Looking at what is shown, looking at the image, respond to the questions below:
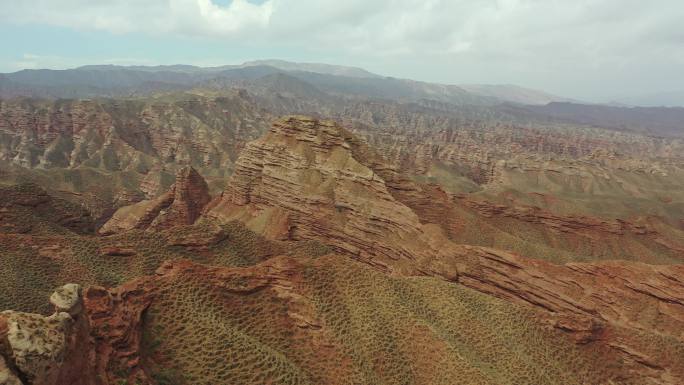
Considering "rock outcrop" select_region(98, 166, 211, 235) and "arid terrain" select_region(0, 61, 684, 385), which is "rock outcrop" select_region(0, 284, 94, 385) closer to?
"arid terrain" select_region(0, 61, 684, 385)

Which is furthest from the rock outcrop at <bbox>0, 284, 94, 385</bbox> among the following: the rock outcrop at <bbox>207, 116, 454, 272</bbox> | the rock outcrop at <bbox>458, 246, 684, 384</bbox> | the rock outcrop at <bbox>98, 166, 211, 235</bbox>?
the rock outcrop at <bbox>98, 166, 211, 235</bbox>

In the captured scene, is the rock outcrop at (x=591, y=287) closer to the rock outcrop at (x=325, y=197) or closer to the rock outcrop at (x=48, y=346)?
the rock outcrop at (x=325, y=197)

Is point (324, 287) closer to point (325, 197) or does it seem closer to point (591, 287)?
point (325, 197)

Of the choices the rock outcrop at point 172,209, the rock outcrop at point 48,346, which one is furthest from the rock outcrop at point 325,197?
the rock outcrop at point 48,346

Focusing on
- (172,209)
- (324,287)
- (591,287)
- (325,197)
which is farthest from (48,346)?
(172,209)

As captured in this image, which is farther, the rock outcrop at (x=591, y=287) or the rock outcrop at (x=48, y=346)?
the rock outcrop at (x=591, y=287)
